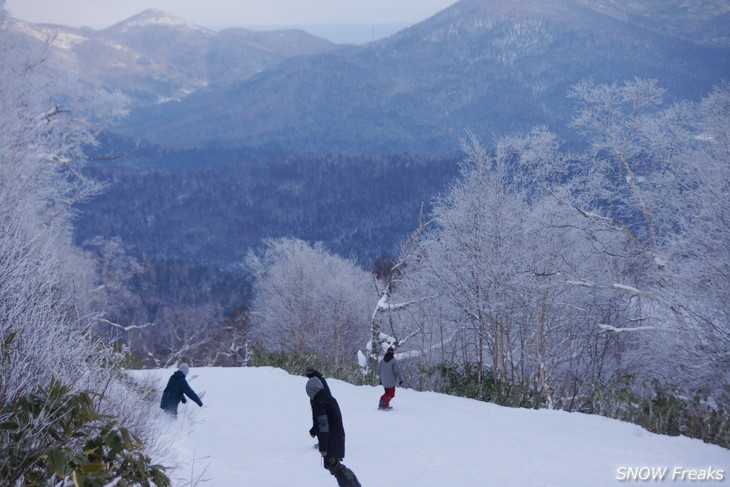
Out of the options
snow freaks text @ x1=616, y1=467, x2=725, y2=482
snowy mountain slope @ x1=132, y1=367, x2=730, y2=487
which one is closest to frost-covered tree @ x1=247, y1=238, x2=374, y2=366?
snowy mountain slope @ x1=132, y1=367, x2=730, y2=487

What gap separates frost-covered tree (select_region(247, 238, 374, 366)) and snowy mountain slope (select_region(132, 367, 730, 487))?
25.3 meters

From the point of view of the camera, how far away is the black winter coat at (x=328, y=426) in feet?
21.6

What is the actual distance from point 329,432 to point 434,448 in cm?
304

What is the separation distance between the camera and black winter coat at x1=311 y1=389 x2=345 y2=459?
6582mm

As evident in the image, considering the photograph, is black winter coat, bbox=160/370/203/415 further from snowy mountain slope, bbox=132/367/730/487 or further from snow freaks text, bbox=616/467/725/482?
snow freaks text, bbox=616/467/725/482

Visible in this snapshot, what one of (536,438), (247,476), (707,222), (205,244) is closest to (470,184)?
(707,222)

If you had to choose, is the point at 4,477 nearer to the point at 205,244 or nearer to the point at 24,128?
the point at 24,128

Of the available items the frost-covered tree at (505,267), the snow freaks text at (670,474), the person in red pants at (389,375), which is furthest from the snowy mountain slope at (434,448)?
the frost-covered tree at (505,267)

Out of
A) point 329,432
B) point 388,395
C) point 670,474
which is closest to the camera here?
point 329,432

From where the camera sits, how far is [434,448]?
909cm

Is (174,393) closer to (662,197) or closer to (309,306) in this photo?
(662,197)

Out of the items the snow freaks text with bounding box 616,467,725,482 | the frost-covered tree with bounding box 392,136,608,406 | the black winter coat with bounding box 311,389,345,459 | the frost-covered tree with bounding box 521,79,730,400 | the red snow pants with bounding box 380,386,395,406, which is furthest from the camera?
the frost-covered tree with bounding box 392,136,608,406

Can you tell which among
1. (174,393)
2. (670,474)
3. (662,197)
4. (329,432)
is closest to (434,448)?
(329,432)

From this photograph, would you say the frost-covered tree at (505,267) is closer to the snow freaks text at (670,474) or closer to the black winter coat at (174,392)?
the black winter coat at (174,392)
